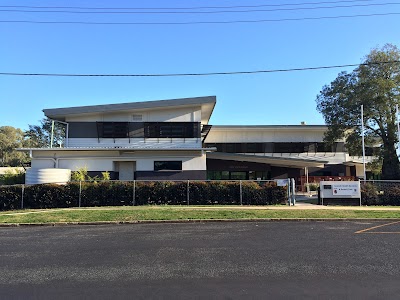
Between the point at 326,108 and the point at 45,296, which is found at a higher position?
the point at 326,108

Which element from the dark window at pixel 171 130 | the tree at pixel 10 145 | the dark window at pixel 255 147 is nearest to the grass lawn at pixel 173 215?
the dark window at pixel 171 130

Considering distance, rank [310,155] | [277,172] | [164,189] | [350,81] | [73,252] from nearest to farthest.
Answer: [73,252] → [164,189] → [350,81] → [277,172] → [310,155]

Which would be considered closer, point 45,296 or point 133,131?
point 45,296

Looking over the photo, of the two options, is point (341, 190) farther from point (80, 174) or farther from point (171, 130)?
point (80, 174)

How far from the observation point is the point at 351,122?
31.4 metres

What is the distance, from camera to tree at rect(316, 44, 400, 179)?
95.0 feet

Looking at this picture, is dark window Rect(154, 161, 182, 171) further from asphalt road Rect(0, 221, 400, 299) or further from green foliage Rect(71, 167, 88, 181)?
asphalt road Rect(0, 221, 400, 299)

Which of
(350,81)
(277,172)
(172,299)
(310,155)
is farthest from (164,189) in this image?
(310,155)

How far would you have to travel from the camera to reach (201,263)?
7.45 metres

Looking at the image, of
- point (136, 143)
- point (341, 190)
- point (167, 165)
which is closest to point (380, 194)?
point (341, 190)

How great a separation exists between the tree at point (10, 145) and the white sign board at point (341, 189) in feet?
224

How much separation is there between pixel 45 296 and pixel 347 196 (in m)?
19.5

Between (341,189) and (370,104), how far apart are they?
11443 mm

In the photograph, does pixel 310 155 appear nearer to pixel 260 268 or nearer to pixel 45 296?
pixel 260 268
